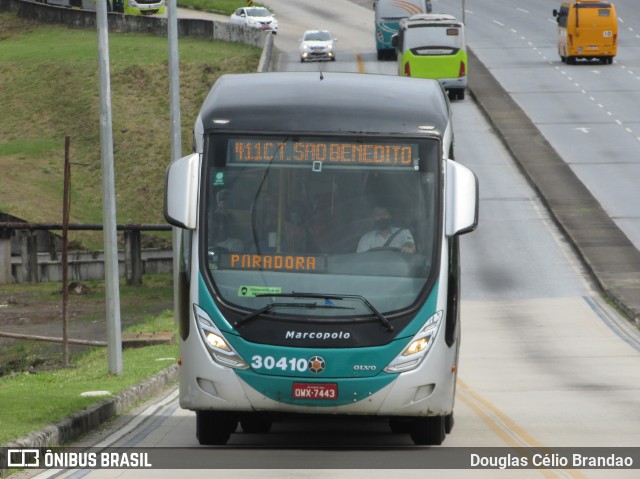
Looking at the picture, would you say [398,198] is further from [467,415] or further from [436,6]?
[436,6]

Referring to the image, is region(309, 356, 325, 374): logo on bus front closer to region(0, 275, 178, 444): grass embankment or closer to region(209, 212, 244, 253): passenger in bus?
region(209, 212, 244, 253): passenger in bus

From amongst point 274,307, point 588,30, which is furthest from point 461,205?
point 588,30

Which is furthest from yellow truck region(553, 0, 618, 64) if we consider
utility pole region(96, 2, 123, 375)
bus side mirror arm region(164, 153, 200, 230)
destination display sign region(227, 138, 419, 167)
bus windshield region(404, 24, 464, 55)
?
bus side mirror arm region(164, 153, 200, 230)

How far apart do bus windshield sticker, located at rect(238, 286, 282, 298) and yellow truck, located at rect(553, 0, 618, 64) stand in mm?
60557

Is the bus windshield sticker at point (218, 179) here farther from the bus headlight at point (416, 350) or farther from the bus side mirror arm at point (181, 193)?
the bus headlight at point (416, 350)

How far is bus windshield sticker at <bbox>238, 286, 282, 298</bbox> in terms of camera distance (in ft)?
46.3

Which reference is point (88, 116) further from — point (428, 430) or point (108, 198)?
point (428, 430)

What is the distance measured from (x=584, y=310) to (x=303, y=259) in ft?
69.1

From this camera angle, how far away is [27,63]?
248ft

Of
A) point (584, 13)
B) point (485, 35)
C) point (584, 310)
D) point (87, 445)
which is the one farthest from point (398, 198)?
point (485, 35)

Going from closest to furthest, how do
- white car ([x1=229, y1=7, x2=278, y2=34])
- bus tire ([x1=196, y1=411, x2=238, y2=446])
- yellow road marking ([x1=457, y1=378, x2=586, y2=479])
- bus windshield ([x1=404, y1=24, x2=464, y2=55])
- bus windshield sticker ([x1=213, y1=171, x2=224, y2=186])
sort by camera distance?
yellow road marking ([x1=457, y1=378, x2=586, y2=479]) → bus windshield sticker ([x1=213, y1=171, x2=224, y2=186]) → bus tire ([x1=196, y1=411, x2=238, y2=446]) → bus windshield ([x1=404, y1=24, x2=464, y2=55]) → white car ([x1=229, y1=7, x2=278, y2=34])

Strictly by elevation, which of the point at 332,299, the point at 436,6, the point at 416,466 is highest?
the point at 332,299

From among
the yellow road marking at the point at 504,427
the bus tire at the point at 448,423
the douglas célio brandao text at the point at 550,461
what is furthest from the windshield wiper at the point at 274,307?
the yellow road marking at the point at 504,427

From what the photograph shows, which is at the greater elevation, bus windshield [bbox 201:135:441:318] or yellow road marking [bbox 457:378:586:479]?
bus windshield [bbox 201:135:441:318]
